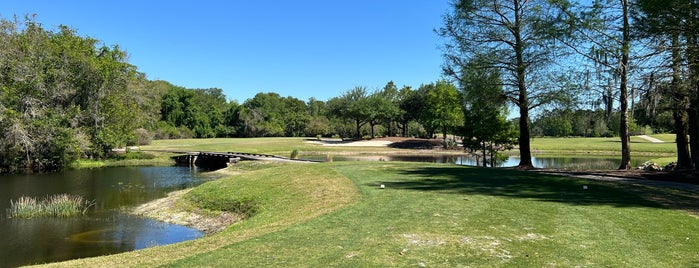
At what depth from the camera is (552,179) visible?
1916 centimetres

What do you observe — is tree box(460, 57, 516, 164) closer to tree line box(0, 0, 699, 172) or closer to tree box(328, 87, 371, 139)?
tree line box(0, 0, 699, 172)

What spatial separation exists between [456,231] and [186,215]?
1256 centimetres

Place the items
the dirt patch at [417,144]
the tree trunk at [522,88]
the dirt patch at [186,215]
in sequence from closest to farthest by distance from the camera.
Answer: the dirt patch at [186,215]
the tree trunk at [522,88]
the dirt patch at [417,144]

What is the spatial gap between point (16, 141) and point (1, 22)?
10734 mm

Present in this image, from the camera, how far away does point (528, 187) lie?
1653cm

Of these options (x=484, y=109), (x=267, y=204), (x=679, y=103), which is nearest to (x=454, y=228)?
(x=267, y=204)

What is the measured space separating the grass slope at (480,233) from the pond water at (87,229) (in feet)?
13.1

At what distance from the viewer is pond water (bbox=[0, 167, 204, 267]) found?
13.1 m

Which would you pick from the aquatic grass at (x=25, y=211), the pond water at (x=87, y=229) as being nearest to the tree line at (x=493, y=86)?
the pond water at (x=87, y=229)

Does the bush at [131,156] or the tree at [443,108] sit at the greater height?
the tree at [443,108]

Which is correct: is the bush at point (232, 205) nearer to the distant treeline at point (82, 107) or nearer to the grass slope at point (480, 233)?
the grass slope at point (480, 233)

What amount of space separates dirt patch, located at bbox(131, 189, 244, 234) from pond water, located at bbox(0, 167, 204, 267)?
0.50 m

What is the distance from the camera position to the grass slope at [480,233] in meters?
7.64

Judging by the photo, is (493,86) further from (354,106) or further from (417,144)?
(354,106)
